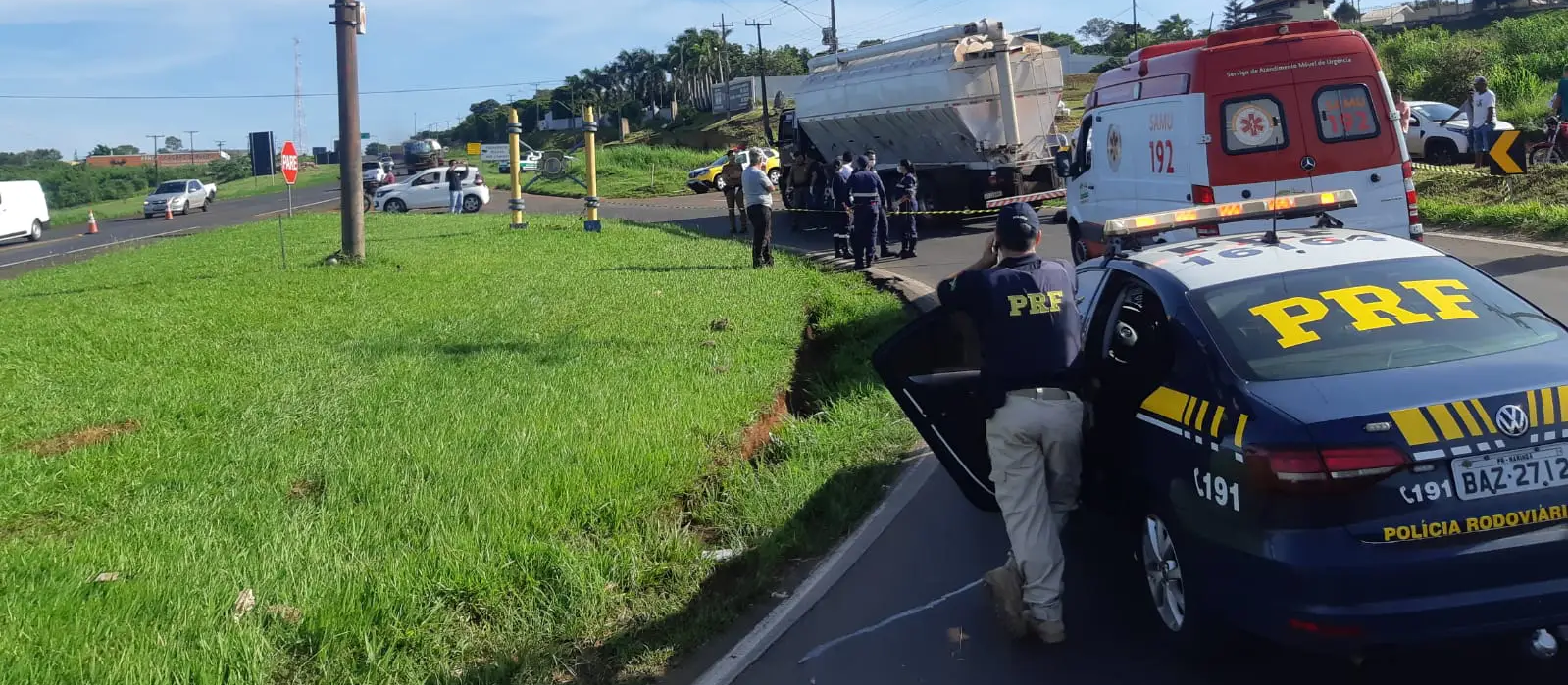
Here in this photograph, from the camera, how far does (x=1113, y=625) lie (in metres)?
5.02

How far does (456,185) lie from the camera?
4106cm

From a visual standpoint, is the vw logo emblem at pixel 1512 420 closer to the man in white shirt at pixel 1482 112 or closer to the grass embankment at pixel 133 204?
the man in white shirt at pixel 1482 112

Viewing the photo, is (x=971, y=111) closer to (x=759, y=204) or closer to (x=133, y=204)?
(x=759, y=204)

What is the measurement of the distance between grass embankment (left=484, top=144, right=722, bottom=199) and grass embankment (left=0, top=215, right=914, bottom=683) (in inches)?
1407

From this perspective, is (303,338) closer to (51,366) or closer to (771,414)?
(51,366)

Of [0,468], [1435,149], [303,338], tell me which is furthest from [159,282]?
[1435,149]

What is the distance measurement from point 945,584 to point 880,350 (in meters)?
1.08

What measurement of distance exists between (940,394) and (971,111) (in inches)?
648

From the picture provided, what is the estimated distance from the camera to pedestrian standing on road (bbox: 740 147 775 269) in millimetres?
17438

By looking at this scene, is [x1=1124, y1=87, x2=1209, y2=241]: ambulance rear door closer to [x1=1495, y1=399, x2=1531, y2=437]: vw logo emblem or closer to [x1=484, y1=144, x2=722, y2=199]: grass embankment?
[x1=1495, y1=399, x2=1531, y2=437]: vw logo emblem

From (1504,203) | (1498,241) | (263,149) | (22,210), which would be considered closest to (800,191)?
(1504,203)

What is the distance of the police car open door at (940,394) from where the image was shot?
5469mm

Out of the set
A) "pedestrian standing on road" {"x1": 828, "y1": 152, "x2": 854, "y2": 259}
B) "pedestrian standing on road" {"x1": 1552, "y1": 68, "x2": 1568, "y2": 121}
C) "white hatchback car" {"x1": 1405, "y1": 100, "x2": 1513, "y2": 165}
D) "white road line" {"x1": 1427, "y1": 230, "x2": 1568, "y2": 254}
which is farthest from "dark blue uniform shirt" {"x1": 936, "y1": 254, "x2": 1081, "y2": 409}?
"white hatchback car" {"x1": 1405, "y1": 100, "x2": 1513, "y2": 165}

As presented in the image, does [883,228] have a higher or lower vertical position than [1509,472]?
higher
